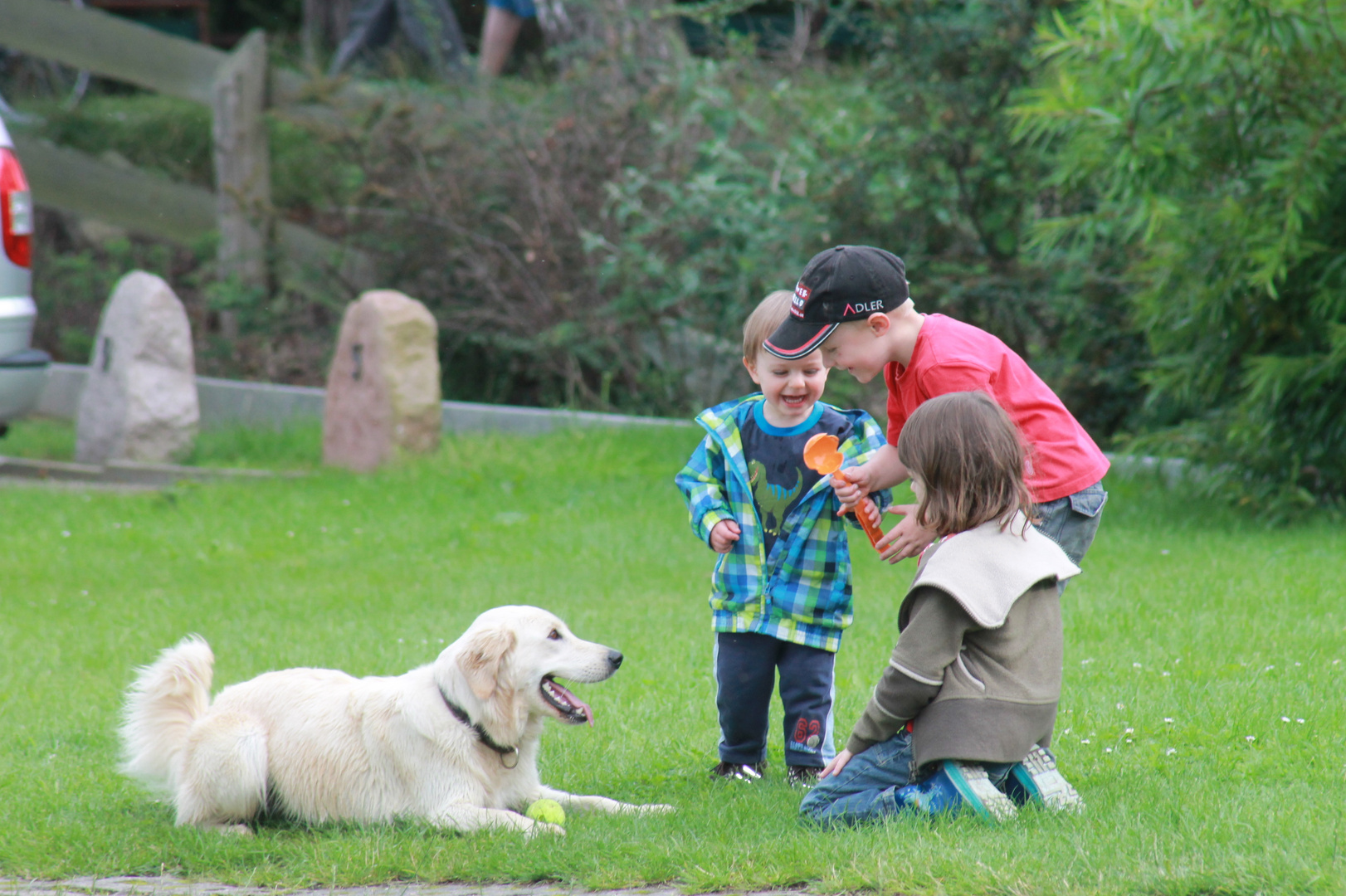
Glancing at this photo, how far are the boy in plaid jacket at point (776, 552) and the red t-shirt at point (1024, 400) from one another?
418 millimetres

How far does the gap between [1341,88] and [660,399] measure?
582cm

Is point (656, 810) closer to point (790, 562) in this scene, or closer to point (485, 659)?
point (485, 659)

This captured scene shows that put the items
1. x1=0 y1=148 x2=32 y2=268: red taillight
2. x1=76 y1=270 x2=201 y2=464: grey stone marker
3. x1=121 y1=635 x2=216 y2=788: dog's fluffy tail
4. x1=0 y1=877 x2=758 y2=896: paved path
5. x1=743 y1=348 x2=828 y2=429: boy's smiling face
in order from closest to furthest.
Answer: x1=0 y1=877 x2=758 y2=896: paved path < x1=121 y1=635 x2=216 y2=788: dog's fluffy tail < x1=743 y1=348 x2=828 y2=429: boy's smiling face < x1=0 y1=148 x2=32 y2=268: red taillight < x1=76 y1=270 x2=201 y2=464: grey stone marker

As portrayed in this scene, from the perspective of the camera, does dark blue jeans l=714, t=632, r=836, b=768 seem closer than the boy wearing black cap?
No

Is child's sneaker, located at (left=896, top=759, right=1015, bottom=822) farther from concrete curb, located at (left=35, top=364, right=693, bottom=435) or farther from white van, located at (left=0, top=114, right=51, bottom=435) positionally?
concrete curb, located at (left=35, top=364, right=693, bottom=435)

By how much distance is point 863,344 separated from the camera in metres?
3.86

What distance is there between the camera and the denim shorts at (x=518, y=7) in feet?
48.5

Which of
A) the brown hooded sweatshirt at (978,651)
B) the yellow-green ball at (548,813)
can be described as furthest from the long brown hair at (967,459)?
the yellow-green ball at (548,813)

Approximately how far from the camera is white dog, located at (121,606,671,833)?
3.86 metres

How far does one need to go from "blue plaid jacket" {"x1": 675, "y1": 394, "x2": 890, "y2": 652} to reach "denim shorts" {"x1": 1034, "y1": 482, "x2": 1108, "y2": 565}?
52 centimetres

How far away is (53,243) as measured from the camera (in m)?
15.5

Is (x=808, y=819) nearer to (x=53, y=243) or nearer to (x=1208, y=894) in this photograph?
(x=1208, y=894)

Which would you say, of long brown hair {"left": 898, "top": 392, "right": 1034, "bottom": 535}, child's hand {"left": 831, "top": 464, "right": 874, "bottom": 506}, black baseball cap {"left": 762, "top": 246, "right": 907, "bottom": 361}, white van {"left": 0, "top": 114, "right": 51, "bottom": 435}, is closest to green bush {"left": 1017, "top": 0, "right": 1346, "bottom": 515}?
black baseball cap {"left": 762, "top": 246, "right": 907, "bottom": 361}

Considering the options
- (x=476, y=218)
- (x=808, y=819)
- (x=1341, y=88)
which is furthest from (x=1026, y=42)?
(x=808, y=819)
